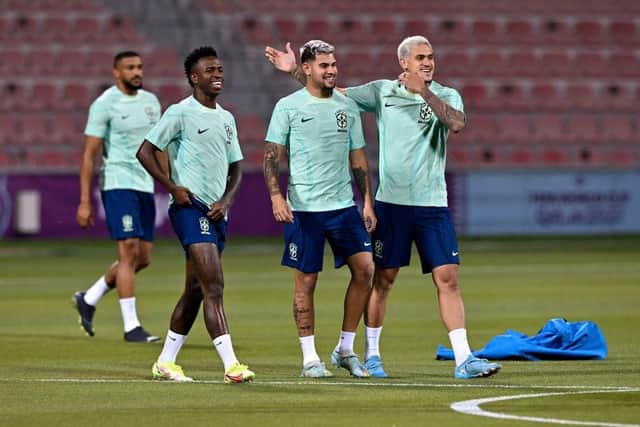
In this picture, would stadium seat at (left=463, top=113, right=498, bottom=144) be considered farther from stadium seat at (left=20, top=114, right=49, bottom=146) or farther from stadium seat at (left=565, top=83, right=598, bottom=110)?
stadium seat at (left=20, top=114, right=49, bottom=146)

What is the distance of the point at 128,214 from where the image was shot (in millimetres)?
14273

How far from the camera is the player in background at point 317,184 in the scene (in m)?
10.7

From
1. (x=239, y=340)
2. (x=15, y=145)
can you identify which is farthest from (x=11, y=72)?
(x=239, y=340)

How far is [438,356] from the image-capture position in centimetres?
1208

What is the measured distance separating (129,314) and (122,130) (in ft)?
5.84

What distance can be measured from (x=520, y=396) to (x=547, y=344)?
2844 millimetres

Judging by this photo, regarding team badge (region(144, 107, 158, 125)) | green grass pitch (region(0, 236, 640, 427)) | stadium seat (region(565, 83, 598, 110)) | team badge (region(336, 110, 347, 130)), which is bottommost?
green grass pitch (region(0, 236, 640, 427))

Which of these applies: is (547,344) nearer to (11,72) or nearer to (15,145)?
(15,145)

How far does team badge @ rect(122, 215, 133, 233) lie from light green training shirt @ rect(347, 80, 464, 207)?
13.1ft

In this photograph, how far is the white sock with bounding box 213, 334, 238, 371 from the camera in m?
10.1

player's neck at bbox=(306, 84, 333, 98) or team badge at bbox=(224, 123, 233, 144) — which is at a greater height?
player's neck at bbox=(306, 84, 333, 98)

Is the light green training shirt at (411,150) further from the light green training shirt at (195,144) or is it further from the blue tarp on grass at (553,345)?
the blue tarp on grass at (553,345)

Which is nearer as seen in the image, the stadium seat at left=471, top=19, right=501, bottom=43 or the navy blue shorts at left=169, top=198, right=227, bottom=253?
the navy blue shorts at left=169, top=198, right=227, bottom=253

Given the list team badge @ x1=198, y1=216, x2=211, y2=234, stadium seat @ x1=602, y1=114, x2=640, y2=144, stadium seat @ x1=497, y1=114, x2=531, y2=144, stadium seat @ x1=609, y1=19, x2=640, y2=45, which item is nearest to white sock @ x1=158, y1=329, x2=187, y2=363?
team badge @ x1=198, y1=216, x2=211, y2=234
